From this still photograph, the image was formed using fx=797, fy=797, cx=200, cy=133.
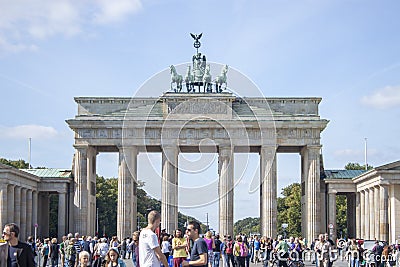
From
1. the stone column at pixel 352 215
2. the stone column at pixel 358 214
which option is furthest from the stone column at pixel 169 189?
the stone column at pixel 352 215

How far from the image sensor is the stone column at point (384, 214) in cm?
6862

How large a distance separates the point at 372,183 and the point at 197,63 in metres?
23.8

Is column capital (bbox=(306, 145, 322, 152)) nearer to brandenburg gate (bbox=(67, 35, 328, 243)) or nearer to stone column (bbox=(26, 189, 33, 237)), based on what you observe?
brandenburg gate (bbox=(67, 35, 328, 243))

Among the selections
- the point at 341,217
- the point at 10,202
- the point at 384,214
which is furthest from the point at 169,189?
the point at 341,217

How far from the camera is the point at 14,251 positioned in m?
15.6

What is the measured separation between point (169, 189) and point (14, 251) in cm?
6759

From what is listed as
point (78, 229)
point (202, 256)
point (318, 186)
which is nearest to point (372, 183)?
point (318, 186)

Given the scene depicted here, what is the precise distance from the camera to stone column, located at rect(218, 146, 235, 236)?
8238cm

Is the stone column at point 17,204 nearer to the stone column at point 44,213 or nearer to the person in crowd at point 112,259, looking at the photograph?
the stone column at point 44,213

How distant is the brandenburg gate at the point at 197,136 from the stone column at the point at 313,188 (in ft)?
0.34

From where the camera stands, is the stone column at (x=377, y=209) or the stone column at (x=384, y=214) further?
the stone column at (x=377, y=209)

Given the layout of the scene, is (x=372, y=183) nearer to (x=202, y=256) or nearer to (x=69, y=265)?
(x=69, y=265)

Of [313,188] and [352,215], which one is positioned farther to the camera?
[352,215]

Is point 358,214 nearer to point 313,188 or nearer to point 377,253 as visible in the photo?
point 313,188
